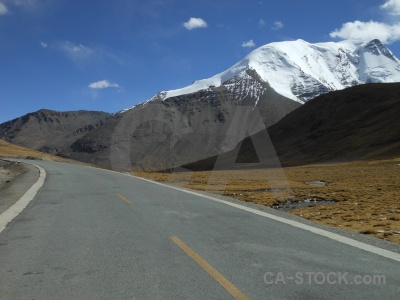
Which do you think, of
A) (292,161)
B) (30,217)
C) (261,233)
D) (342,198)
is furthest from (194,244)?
(292,161)

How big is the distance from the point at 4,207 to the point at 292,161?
8498 centimetres

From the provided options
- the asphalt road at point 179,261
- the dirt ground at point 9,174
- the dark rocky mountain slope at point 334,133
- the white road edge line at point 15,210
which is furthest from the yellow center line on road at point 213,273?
the dark rocky mountain slope at point 334,133

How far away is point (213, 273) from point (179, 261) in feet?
2.48

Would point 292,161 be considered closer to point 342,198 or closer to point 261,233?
point 342,198

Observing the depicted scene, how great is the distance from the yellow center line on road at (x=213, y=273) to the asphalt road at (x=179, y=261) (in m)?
0.01

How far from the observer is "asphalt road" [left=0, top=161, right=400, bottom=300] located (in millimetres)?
4961

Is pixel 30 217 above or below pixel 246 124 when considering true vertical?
below

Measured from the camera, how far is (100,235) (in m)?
7.94

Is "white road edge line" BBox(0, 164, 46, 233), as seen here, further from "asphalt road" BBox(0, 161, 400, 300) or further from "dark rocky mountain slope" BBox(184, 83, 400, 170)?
"dark rocky mountain slope" BBox(184, 83, 400, 170)

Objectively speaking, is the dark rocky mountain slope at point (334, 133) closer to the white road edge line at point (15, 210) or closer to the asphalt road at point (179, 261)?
the white road edge line at point (15, 210)

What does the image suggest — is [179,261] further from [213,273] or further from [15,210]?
[15,210]

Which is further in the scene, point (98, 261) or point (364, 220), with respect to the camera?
point (364, 220)

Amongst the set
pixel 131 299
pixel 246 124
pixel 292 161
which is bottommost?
pixel 131 299

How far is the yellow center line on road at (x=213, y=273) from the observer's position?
485 cm
